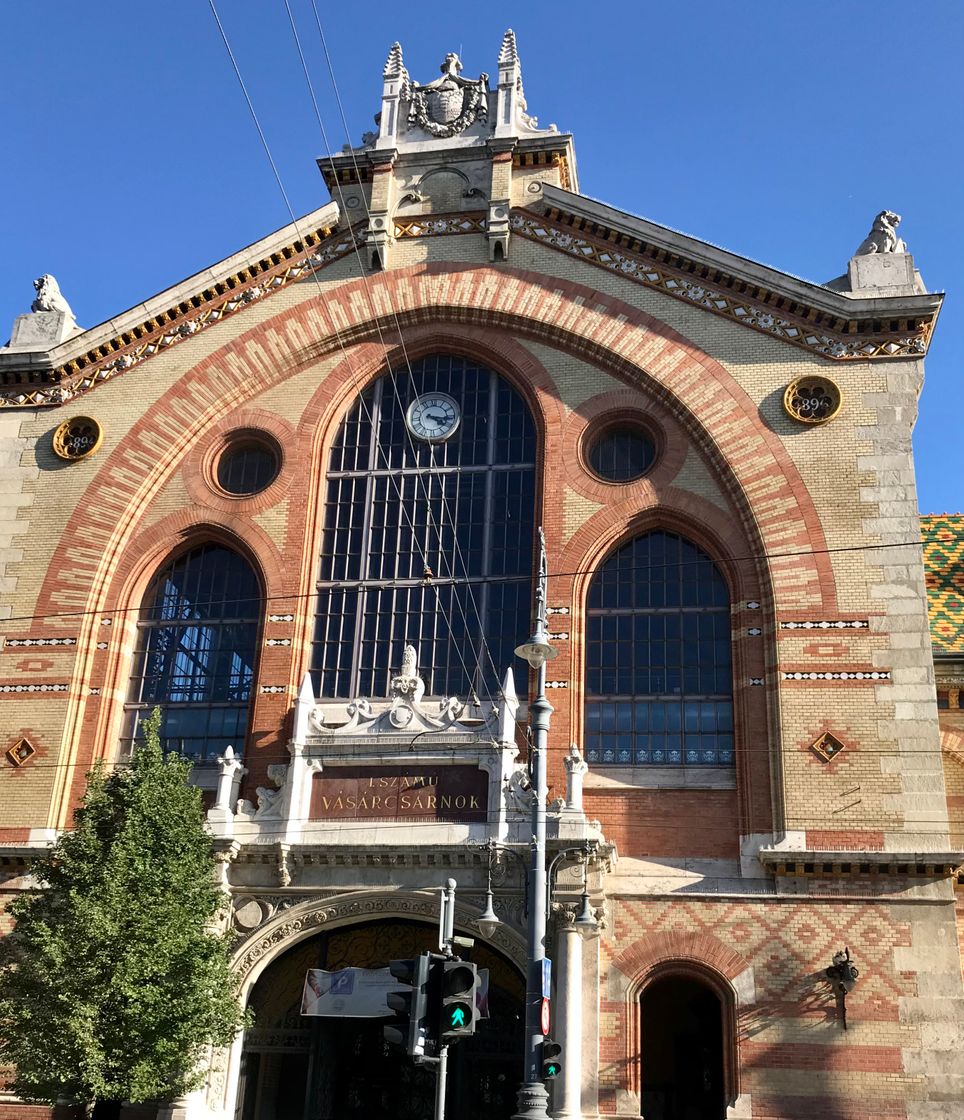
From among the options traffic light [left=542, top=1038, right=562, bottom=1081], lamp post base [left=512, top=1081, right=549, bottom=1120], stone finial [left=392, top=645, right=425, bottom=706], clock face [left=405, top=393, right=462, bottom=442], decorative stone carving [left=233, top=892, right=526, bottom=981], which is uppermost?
clock face [left=405, top=393, right=462, bottom=442]

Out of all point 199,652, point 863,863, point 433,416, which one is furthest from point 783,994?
point 433,416

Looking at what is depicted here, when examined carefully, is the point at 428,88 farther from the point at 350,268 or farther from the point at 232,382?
the point at 232,382

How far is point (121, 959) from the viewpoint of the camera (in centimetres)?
2053

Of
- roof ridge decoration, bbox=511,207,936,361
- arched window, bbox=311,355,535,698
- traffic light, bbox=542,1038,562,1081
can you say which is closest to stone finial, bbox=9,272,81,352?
arched window, bbox=311,355,535,698

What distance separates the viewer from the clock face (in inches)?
1106

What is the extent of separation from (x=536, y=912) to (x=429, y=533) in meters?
11.8

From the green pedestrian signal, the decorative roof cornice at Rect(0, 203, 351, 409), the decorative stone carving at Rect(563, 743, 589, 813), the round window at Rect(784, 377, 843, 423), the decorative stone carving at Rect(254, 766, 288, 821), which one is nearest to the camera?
the green pedestrian signal

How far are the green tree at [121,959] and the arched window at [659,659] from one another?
762 centimetres

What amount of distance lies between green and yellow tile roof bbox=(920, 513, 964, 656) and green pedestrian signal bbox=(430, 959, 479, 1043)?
15840mm

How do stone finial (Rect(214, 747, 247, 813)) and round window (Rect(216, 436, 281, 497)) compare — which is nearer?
stone finial (Rect(214, 747, 247, 813))

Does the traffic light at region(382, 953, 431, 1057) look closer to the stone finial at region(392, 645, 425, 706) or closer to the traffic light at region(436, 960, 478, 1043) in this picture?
the traffic light at region(436, 960, 478, 1043)

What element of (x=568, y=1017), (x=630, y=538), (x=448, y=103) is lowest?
(x=568, y=1017)

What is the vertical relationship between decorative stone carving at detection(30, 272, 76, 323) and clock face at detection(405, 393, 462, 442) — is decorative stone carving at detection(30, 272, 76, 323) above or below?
above

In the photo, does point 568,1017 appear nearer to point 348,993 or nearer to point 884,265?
point 348,993
